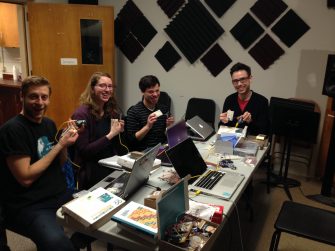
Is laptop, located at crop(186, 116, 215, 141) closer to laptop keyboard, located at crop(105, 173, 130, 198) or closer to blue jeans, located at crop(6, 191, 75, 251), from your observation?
laptop keyboard, located at crop(105, 173, 130, 198)

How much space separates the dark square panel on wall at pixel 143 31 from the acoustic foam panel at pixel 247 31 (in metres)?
1.14

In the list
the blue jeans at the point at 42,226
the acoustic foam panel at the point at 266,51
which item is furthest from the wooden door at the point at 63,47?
the blue jeans at the point at 42,226

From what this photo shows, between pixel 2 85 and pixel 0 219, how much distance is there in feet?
11.5

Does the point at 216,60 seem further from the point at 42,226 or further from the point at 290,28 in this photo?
the point at 42,226

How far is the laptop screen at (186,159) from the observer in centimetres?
188

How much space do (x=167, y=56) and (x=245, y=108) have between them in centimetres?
163

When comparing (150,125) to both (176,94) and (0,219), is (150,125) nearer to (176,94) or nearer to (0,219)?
(0,219)

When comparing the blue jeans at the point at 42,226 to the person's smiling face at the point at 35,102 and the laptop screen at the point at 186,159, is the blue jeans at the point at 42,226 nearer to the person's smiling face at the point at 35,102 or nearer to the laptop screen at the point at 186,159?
the person's smiling face at the point at 35,102

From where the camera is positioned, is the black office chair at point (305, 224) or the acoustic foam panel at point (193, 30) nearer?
the black office chair at point (305, 224)

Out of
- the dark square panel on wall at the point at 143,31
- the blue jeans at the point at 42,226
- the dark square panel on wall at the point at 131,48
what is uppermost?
the dark square panel on wall at the point at 143,31

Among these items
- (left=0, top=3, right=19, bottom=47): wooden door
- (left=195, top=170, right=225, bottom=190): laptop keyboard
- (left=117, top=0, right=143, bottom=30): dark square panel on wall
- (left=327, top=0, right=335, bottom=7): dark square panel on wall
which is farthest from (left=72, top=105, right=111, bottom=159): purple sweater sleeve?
(left=0, top=3, right=19, bottom=47): wooden door

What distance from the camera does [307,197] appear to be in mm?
3369

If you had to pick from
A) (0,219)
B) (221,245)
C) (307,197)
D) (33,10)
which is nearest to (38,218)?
(0,219)

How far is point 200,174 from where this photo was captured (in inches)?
80.4
